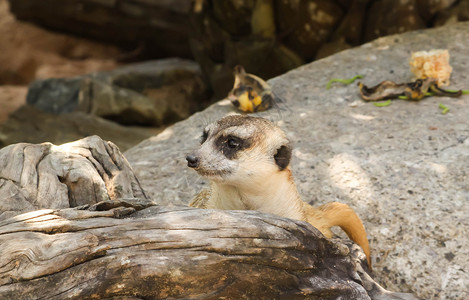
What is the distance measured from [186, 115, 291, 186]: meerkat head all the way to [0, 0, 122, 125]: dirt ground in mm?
9117

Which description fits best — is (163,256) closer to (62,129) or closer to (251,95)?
(251,95)

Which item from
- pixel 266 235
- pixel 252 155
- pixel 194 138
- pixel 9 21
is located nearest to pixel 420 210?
pixel 252 155

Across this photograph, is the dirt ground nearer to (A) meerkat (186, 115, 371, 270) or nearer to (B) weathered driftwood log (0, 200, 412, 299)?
(A) meerkat (186, 115, 371, 270)

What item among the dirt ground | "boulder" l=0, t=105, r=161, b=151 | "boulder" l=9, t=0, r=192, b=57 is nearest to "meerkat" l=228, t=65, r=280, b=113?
"boulder" l=0, t=105, r=161, b=151

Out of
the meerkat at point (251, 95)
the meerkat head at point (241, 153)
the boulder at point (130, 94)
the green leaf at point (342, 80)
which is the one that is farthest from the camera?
the boulder at point (130, 94)

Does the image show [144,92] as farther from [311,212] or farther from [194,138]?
[311,212]

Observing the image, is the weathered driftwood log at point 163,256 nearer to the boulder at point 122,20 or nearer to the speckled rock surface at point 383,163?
the speckled rock surface at point 383,163

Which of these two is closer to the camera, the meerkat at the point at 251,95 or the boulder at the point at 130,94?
the meerkat at the point at 251,95

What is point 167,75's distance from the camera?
1040 cm

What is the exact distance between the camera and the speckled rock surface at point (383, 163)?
370cm

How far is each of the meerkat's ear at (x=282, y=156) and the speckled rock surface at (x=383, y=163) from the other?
38.9 inches

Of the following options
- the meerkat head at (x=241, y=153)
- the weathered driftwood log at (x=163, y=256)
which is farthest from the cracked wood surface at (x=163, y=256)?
the meerkat head at (x=241, y=153)

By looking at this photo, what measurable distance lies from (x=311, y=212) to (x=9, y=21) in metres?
11.1

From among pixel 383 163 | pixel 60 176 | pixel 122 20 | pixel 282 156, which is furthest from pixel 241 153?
pixel 122 20
